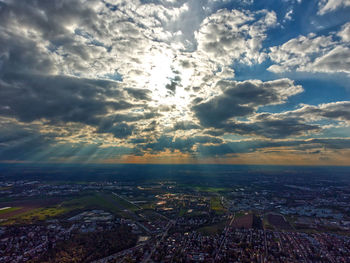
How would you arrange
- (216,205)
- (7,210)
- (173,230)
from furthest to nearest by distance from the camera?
(216,205), (7,210), (173,230)

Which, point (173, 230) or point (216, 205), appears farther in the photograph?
point (216, 205)

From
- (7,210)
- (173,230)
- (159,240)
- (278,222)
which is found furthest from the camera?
(7,210)

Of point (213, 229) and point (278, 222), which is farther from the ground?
point (213, 229)

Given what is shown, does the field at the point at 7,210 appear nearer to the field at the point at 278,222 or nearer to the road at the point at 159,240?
the road at the point at 159,240

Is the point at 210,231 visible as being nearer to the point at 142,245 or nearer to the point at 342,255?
the point at 142,245

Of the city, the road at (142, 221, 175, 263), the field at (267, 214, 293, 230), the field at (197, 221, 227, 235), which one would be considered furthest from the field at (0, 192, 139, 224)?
the field at (267, 214, 293, 230)

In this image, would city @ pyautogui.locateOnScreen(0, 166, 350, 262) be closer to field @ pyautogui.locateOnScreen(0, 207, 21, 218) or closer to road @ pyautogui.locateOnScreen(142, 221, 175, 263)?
road @ pyautogui.locateOnScreen(142, 221, 175, 263)

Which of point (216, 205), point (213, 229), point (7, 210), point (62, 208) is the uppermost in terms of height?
point (7, 210)

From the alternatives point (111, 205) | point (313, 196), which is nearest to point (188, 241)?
point (111, 205)

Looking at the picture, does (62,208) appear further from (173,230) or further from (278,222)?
(278,222)

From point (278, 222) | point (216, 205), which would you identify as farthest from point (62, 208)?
point (278, 222)

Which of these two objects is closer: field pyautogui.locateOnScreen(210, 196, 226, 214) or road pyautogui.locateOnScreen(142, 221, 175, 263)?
road pyautogui.locateOnScreen(142, 221, 175, 263)

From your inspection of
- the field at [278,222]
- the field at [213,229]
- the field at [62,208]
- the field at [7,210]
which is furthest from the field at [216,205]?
the field at [7,210]
